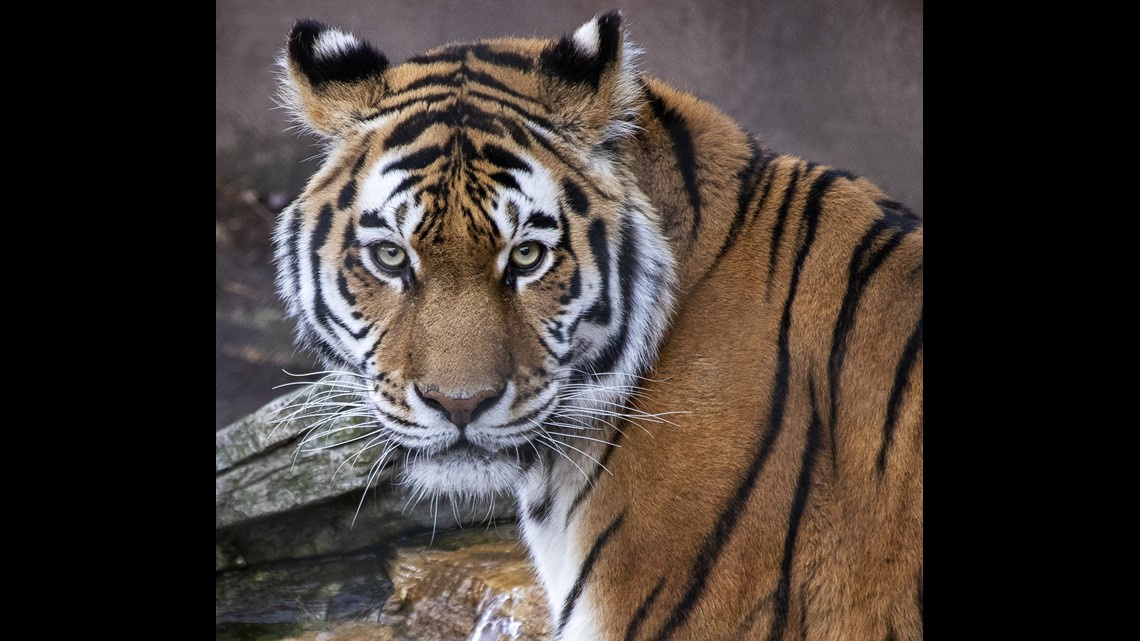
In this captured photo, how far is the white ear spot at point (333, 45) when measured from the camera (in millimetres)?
1374

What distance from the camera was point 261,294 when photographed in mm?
1649

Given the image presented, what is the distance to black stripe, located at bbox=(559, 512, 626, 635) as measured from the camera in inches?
53.4

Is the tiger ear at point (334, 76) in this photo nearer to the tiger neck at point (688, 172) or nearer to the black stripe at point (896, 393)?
the tiger neck at point (688, 172)

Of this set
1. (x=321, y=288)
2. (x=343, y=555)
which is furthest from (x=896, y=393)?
(x=343, y=555)

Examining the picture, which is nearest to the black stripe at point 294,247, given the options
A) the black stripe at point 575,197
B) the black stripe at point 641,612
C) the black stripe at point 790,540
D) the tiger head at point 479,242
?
the tiger head at point 479,242

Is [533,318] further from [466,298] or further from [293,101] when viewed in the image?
[293,101]

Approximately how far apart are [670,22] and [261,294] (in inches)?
32.3

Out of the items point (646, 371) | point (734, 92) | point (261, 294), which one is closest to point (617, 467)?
point (646, 371)

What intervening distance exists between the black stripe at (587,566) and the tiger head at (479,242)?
0.14 m

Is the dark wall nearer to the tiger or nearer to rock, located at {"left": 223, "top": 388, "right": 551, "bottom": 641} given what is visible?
the tiger

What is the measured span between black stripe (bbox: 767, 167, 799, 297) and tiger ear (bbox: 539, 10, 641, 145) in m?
0.26

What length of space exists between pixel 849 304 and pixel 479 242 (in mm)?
530

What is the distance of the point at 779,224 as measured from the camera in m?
1.40
